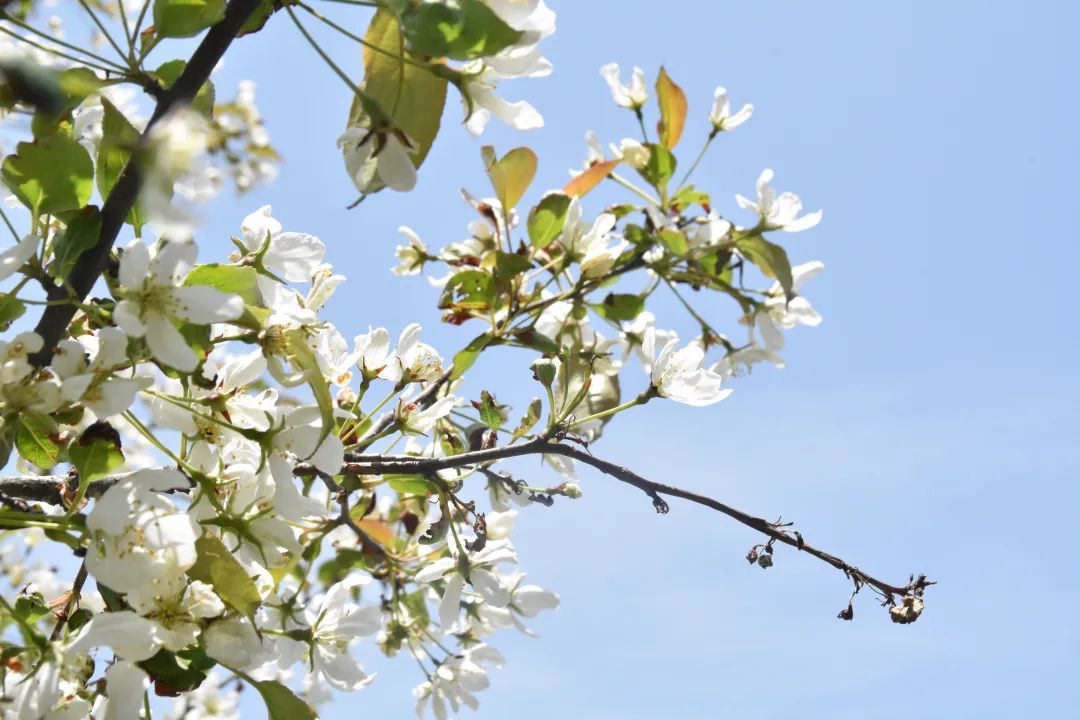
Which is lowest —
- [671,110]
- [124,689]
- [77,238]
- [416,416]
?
[124,689]

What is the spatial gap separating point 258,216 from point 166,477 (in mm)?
358

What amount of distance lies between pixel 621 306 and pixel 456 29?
0.72 meters

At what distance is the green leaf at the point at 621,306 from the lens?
145cm

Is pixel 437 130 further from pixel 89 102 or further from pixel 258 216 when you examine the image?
pixel 89 102

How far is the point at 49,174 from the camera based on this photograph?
97 centimetres

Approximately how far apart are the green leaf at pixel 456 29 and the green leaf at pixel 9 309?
49 centimetres

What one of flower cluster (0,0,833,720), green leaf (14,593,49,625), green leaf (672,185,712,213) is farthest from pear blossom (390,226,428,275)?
green leaf (14,593,49,625)

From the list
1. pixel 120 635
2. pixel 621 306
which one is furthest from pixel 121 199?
pixel 621 306

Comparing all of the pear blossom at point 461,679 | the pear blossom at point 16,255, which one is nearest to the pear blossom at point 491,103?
the pear blossom at point 16,255

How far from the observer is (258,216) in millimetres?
1135

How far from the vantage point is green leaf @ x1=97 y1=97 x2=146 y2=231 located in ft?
3.22

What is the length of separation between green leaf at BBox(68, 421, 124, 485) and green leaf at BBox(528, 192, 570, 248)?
65 cm

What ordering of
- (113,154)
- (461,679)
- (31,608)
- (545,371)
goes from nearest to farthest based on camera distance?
(113,154)
(31,608)
(545,371)
(461,679)

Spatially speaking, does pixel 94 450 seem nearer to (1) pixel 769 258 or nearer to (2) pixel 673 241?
(2) pixel 673 241
